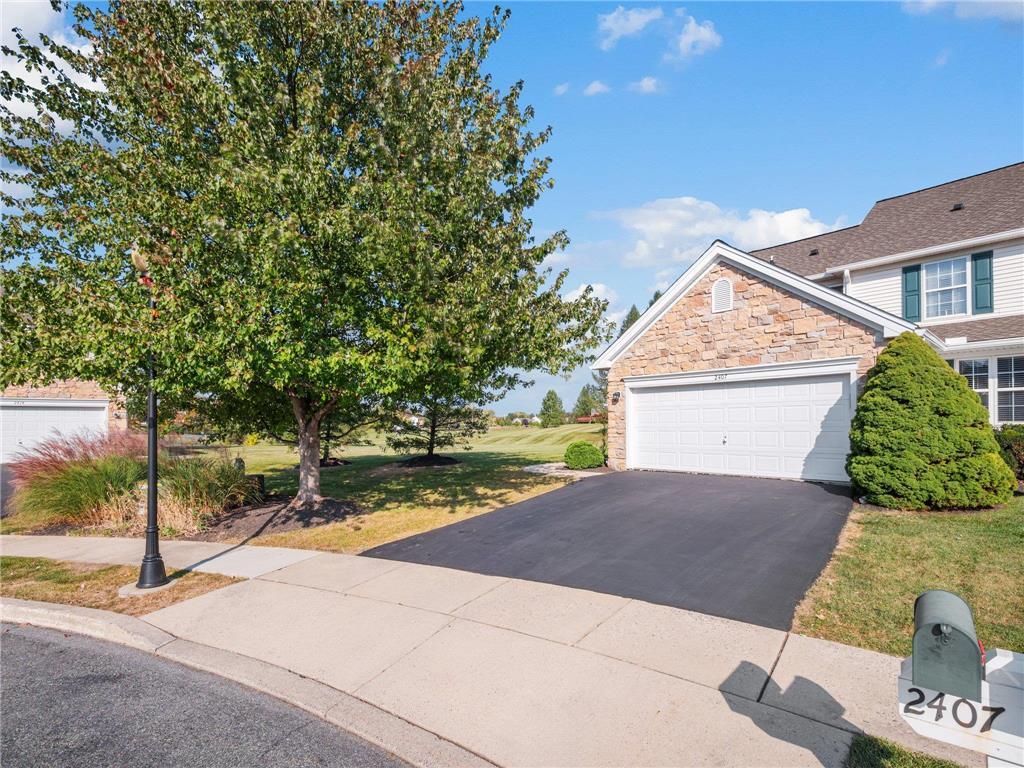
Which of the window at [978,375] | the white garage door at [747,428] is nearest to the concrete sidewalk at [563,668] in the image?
the white garage door at [747,428]

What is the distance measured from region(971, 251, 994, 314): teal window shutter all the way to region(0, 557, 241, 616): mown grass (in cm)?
1796

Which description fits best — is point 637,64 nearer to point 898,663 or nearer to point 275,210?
point 275,210

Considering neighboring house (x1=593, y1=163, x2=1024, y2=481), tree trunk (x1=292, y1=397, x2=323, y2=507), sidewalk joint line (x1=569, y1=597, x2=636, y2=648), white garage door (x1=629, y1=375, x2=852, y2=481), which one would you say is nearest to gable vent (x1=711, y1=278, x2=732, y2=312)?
neighboring house (x1=593, y1=163, x2=1024, y2=481)

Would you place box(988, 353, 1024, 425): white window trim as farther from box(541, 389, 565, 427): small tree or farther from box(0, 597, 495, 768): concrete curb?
box(541, 389, 565, 427): small tree

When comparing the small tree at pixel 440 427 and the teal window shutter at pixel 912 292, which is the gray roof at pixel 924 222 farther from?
the small tree at pixel 440 427

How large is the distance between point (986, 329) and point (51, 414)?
28.7 m

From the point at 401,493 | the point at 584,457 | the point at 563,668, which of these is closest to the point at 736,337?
the point at 584,457

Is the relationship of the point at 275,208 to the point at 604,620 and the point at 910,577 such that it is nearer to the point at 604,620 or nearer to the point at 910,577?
the point at 604,620

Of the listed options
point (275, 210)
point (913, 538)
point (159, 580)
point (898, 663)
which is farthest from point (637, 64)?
point (159, 580)

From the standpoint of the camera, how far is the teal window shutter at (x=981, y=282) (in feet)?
44.3

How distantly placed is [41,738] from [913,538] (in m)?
9.62

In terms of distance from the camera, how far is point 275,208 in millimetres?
7617

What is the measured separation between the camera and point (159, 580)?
6.29m

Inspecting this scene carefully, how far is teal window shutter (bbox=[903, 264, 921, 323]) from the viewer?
14594 millimetres
